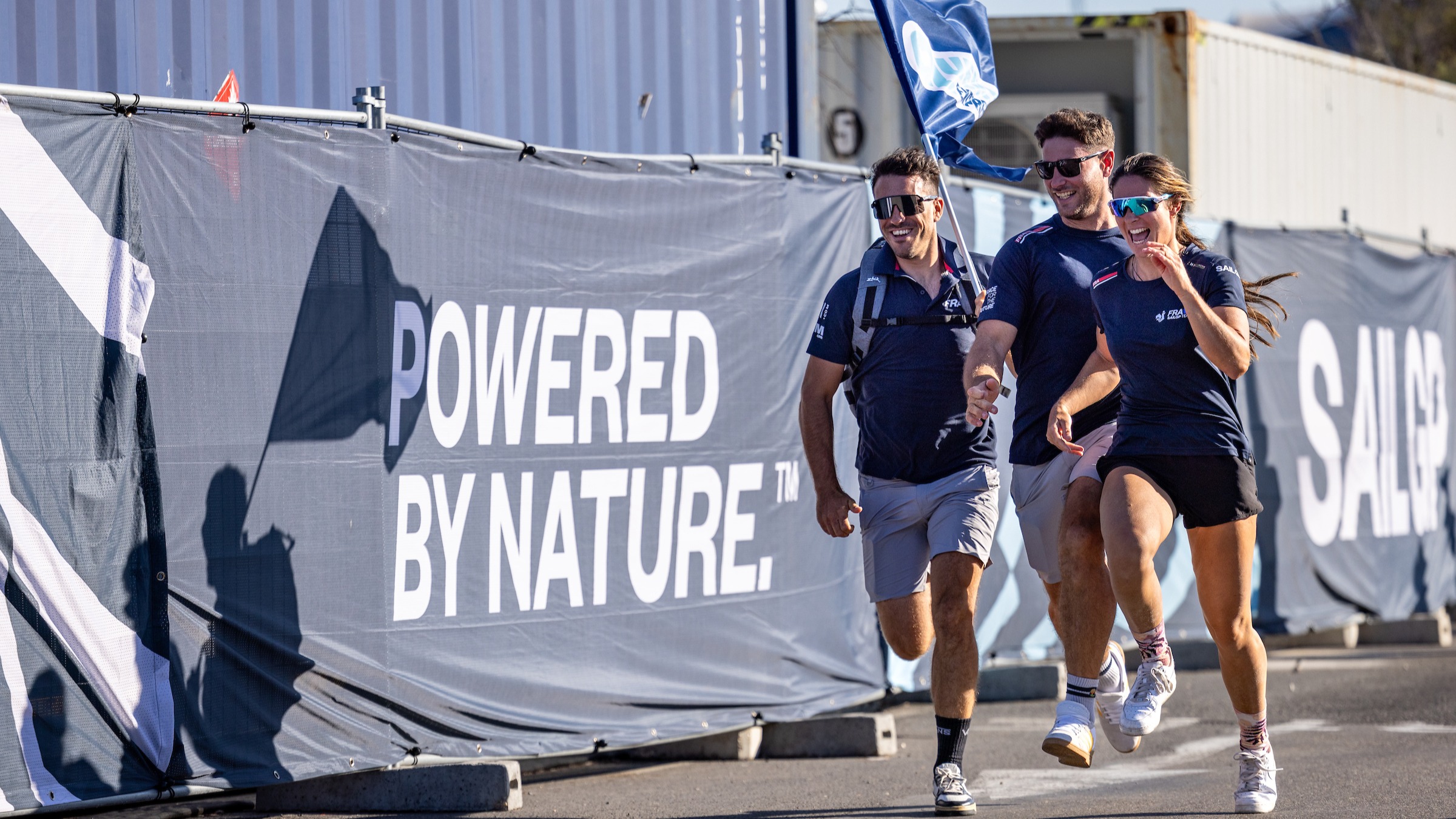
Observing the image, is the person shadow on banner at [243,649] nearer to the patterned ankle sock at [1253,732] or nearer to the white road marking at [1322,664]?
the patterned ankle sock at [1253,732]

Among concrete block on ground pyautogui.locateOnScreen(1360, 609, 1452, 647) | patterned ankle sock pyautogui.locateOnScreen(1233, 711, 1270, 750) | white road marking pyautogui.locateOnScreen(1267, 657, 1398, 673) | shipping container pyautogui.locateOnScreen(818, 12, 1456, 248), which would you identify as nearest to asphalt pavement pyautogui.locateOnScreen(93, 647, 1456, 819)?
patterned ankle sock pyautogui.locateOnScreen(1233, 711, 1270, 750)

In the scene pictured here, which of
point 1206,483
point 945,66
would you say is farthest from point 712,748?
point 945,66

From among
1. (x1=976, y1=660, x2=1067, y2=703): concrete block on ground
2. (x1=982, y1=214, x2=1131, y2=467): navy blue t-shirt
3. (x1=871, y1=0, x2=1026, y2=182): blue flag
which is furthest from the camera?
(x1=976, y1=660, x2=1067, y2=703): concrete block on ground

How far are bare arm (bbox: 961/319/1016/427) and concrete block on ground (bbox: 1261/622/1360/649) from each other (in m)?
6.38

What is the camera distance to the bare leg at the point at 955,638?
5.86m

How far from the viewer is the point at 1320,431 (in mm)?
11148

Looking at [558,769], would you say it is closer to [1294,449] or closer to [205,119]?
[205,119]

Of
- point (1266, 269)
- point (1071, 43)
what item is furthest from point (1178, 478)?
point (1071, 43)

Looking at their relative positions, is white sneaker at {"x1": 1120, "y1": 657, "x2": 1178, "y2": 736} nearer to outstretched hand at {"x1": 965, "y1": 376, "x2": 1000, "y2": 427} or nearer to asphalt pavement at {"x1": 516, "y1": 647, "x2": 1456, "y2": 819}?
asphalt pavement at {"x1": 516, "y1": 647, "x2": 1456, "y2": 819}

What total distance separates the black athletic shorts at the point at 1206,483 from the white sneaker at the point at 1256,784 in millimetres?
766

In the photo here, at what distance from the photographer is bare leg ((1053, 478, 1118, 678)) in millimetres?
5664

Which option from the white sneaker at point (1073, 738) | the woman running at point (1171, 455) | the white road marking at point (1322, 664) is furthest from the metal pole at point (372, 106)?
the white road marking at point (1322, 664)

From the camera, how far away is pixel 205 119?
561 cm

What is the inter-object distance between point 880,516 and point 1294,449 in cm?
560
